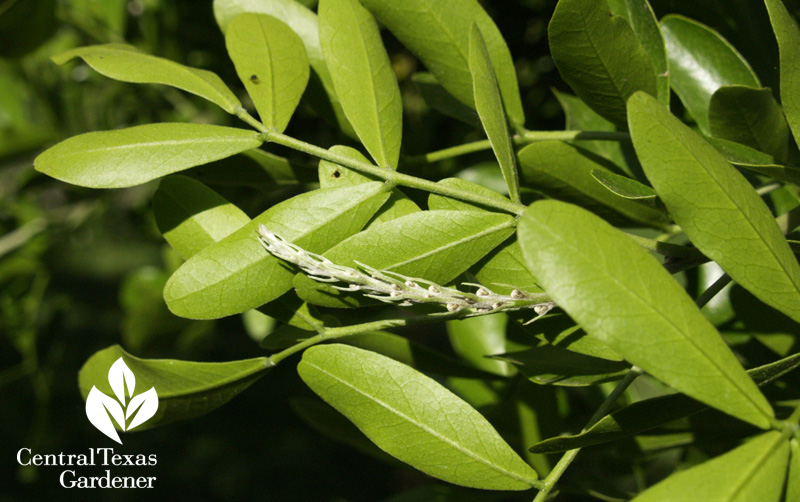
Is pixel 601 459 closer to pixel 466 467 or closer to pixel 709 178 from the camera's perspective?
pixel 466 467

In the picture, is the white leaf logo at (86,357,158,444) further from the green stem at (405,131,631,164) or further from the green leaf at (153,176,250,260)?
the green stem at (405,131,631,164)

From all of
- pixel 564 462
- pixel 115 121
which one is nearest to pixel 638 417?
pixel 564 462

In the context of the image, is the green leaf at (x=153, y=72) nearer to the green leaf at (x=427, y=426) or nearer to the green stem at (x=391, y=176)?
the green stem at (x=391, y=176)

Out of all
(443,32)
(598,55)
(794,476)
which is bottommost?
(794,476)

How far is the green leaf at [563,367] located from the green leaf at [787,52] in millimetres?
345

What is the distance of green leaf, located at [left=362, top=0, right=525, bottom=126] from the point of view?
786mm

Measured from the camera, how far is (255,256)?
0.68 metres

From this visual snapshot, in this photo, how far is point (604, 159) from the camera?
0.90 metres

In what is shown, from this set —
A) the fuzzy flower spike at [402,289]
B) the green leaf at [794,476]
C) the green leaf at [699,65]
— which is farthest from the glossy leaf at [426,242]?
the green leaf at [699,65]

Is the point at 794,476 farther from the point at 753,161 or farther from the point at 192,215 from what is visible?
the point at 192,215

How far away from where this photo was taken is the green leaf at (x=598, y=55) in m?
0.68

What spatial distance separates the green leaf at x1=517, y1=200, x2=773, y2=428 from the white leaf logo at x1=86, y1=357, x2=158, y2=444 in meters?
0.52

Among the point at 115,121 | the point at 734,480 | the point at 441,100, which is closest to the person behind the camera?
the point at 734,480

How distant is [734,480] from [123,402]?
2.28ft
